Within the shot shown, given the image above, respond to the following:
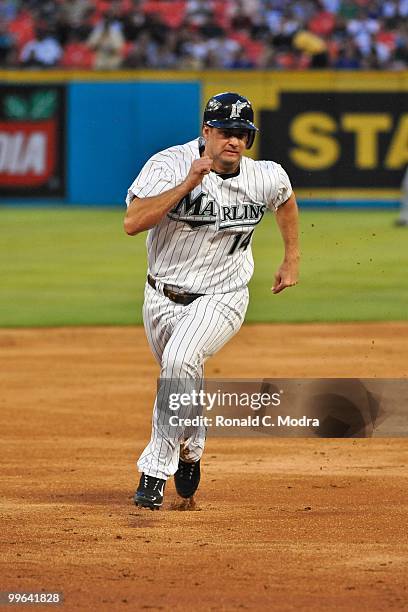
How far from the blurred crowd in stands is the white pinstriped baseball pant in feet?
65.7

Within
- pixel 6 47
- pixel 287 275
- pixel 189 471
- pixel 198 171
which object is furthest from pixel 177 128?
pixel 198 171

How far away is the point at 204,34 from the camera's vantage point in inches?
1084

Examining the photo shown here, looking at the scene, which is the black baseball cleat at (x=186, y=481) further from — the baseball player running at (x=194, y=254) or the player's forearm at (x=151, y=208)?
the player's forearm at (x=151, y=208)

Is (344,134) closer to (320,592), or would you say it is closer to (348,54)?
(348,54)

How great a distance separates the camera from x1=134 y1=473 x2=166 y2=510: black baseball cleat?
20.6 feet

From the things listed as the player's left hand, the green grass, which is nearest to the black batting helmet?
the player's left hand

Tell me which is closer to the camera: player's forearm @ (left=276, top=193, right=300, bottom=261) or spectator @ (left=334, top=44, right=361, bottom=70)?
player's forearm @ (left=276, top=193, right=300, bottom=261)

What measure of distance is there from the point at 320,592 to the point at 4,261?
14265 millimetres

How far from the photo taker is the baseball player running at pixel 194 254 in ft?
20.4

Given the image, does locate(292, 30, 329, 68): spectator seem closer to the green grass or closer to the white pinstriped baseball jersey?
the green grass

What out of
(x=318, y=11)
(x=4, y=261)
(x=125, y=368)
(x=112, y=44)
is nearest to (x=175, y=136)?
(x=112, y=44)

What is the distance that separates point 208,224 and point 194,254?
0.16 m

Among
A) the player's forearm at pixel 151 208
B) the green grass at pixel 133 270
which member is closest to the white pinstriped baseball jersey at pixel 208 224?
the player's forearm at pixel 151 208

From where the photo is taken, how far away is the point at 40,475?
291 inches
